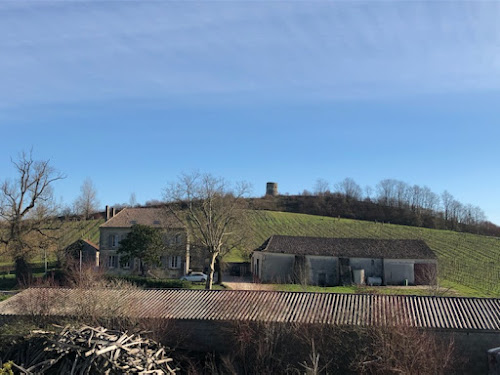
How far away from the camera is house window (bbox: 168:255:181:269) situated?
56.7m

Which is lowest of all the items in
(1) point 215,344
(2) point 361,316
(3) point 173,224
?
(1) point 215,344

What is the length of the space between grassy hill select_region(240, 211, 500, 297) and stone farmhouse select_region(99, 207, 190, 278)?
7995 millimetres

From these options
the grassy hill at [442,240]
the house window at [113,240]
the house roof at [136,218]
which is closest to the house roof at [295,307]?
the grassy hill at [442,240]

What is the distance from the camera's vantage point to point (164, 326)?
75.9 ft

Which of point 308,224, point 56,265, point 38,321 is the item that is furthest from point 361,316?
point 308,224

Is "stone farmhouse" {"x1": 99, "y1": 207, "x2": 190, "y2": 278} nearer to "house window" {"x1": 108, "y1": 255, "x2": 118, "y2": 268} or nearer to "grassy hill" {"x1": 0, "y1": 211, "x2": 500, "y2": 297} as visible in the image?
"house window" {"x1": 108, "y1": 255, "x2": 118, "y2": 268}

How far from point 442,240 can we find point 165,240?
4386cm

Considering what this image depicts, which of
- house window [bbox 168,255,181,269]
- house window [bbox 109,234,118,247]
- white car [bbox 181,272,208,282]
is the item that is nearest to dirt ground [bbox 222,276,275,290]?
white car [bbox 181,272,208,282]

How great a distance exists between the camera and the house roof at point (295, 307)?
73.1ft

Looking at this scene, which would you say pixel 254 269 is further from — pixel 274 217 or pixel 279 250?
pixel 274 217

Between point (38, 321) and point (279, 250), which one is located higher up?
point (279, 250)

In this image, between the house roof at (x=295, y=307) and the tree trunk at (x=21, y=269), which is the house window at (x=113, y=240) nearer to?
the tree trunk at (x=21, y=269)

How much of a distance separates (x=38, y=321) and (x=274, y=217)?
67499 mm

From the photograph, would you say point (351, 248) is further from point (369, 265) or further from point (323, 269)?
point (323, 269)
